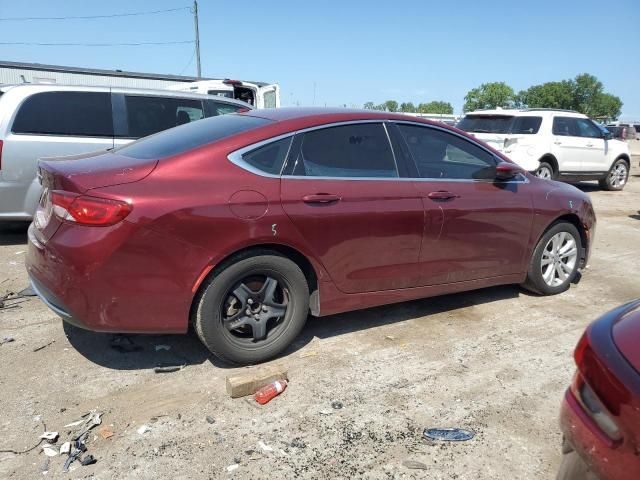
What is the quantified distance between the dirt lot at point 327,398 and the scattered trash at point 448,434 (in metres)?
0.05

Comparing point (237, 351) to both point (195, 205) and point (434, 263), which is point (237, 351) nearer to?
point (195, 205)

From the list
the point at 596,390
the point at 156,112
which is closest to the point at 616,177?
the point at 156,112

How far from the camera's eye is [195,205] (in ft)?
10.1

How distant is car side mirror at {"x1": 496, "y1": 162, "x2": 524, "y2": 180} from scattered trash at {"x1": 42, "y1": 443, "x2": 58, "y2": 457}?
11.8ft

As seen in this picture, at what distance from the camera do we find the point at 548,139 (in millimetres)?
11008

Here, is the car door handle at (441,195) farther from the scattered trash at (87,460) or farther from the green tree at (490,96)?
the green tree at (490,96)

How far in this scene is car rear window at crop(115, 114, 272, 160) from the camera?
340 centimetres

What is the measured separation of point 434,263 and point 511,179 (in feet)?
3.65

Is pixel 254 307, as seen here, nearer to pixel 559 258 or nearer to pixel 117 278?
pixel 117 278

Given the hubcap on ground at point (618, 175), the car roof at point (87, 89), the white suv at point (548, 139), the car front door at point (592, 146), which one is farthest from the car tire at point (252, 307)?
the hubcap on ground at point (618, 175)

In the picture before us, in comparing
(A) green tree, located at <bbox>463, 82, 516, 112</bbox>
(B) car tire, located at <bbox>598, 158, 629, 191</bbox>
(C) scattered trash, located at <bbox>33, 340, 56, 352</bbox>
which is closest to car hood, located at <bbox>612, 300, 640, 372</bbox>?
(C) scattered trash, located at <bbox>33, 340, 56, 352</bbox>

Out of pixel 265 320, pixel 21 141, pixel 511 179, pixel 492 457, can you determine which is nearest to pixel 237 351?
pixel 265 320

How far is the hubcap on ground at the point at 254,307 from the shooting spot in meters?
3.35

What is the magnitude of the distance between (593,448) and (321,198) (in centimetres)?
221
